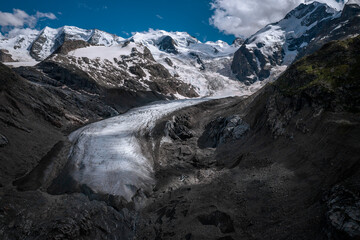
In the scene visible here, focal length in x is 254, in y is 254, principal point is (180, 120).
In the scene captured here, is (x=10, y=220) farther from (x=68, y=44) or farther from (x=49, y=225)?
(x=68, y=44)

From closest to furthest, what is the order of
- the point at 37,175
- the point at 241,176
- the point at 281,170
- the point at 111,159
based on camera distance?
1. the point at 281,170
2. the point at 241,176
3. the point at 37,175
4. the point at 111,159

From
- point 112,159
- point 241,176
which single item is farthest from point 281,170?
point 112,159

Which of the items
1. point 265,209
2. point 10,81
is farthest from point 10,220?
point 10,81

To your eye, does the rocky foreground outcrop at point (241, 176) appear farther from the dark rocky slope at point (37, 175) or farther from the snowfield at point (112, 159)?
the snowfield at point (112, 159)

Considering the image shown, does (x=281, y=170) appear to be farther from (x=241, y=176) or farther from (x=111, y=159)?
(x=111, y=159)

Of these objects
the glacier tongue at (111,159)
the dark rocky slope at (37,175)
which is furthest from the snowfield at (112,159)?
the dark rocky slope at (37,175)

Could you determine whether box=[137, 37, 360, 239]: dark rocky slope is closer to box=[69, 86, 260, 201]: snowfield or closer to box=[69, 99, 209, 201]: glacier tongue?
box=[69, 86, 260, 201]: snowfield

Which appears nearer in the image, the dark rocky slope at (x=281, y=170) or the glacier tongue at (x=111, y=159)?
the dark rocky slope at (x=281, y=170)
